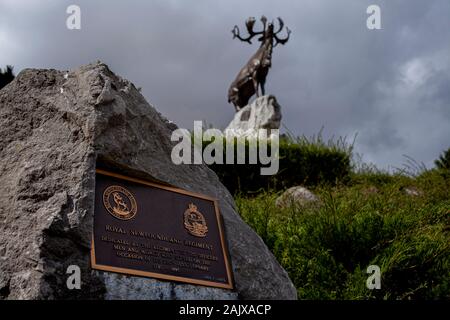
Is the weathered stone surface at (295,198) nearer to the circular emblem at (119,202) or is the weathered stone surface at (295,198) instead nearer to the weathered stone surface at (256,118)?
the circular emblem at (119,202)

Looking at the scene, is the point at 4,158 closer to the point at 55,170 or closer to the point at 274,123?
the point at 55,170

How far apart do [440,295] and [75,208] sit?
3517 mm

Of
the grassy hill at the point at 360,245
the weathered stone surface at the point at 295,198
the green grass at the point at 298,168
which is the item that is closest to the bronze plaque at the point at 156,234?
the grassy hill at the point at 360,245

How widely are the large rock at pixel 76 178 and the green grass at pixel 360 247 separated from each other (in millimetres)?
1399

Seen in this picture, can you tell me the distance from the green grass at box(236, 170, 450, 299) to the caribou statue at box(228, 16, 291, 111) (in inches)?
441

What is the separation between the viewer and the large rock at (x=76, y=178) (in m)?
3.59

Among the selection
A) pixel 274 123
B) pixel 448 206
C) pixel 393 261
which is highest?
pixel 274 123

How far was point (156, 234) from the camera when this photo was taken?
13.3ft

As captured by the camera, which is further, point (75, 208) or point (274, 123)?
point (274, 123)
